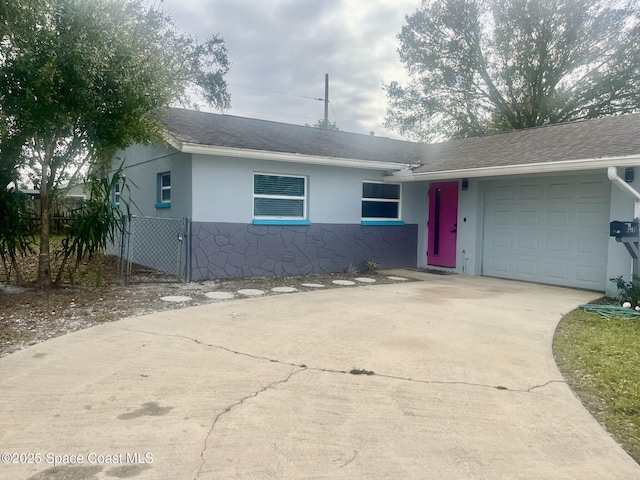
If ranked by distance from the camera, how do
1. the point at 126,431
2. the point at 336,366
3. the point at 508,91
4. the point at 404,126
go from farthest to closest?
the point at 404,126 → the point at 508,91 → the point at 336,366 → the point at 126,431

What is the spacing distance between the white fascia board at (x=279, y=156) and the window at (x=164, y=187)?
2187mm

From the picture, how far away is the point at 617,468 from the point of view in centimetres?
263

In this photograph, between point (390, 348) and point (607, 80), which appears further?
point (607, 80)

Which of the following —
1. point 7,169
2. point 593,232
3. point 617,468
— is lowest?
point 617,468

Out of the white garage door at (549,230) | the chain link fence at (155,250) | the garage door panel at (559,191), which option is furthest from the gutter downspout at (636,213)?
the chain link fence at (155,250)

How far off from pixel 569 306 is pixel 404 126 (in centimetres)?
2116

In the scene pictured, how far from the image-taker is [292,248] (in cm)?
1028

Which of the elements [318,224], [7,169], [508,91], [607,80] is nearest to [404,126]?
[508,91]

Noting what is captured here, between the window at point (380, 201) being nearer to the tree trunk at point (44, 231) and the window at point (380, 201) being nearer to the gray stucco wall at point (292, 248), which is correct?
the gray stucco wall at point (292, 248)

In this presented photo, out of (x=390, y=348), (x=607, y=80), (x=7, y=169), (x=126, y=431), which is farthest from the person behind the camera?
(x=607, y=80)

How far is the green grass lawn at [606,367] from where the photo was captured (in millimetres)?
3227

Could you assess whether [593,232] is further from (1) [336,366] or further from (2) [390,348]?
(1) [336,366]

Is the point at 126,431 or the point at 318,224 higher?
the point at 318,224

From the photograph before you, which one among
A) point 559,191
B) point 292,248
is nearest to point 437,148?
point 559,191
